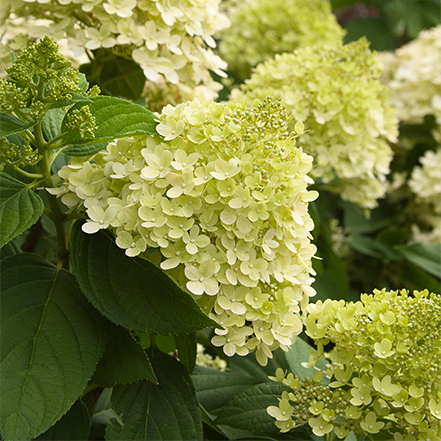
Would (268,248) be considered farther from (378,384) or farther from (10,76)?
(10,76)

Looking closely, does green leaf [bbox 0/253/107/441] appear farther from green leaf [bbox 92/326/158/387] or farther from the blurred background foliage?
the blurred background foliage

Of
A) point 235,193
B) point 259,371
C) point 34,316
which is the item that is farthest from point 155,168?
point 259,371

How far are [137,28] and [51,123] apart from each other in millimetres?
263

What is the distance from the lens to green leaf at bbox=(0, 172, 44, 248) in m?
0.53

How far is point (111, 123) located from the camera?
1.91 feet

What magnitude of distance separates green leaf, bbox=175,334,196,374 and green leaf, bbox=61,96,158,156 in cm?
27

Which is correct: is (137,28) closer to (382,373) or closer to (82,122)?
(82,122)

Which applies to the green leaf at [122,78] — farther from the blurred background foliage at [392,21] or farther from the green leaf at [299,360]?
the blurred background foliage at [392,21]

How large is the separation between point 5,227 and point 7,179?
73 mm

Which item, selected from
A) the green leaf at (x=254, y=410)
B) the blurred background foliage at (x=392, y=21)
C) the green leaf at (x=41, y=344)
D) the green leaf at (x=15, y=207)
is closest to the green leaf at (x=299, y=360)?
the green leaf at (x=254, y=410)

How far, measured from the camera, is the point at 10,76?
0.55 m

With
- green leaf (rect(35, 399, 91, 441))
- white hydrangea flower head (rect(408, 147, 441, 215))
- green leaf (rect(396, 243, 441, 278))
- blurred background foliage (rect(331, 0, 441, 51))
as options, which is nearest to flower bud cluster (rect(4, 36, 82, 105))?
green leaf (rect(35, 399, 91, 441))

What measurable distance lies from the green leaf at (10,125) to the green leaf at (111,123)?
53 mm

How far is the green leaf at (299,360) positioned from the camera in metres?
0.72
